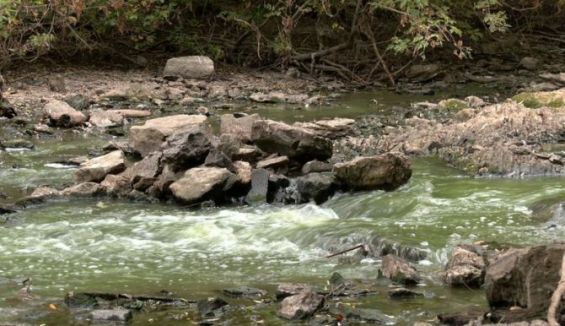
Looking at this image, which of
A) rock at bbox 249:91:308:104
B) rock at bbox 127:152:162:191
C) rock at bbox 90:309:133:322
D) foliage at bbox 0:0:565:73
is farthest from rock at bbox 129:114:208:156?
foliage at bbox 0:0:565:73

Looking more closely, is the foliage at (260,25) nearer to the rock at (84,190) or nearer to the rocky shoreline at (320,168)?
the rocky shoreline at (320,168)

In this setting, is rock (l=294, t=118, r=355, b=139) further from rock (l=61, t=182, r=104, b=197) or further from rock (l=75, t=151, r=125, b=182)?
rock (l=61, t=182, r=104, b=197)

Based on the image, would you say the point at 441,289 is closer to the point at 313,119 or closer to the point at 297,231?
the point at 297,231

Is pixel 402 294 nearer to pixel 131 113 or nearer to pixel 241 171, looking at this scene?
pixel 241 171

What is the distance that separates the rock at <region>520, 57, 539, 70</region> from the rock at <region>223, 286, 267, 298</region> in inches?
526

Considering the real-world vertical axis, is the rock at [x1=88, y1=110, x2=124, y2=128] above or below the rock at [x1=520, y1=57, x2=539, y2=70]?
below

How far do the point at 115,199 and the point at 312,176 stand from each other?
1.90 m

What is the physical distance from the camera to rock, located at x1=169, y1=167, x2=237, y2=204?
797 centimetres

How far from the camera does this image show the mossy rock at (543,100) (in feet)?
39.5

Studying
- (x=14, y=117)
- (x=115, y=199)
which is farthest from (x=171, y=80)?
(x=115, y=199)

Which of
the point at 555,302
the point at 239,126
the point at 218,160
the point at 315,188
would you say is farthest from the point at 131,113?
the point at 555,302

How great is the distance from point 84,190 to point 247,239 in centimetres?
229

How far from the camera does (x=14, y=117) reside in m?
12.4

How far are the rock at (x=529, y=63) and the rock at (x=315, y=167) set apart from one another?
31.2ft
